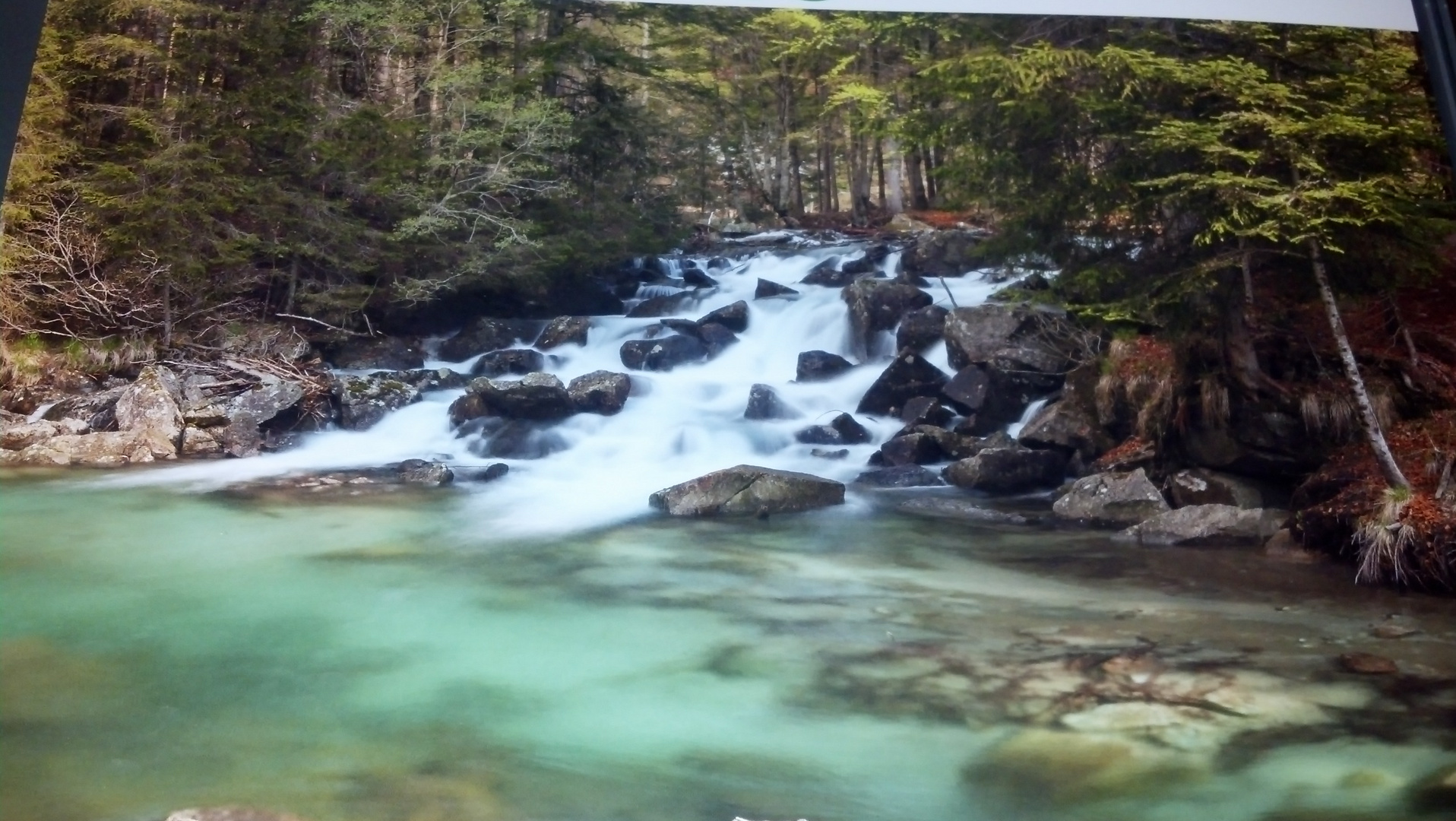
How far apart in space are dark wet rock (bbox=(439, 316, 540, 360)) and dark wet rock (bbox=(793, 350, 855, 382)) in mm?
700

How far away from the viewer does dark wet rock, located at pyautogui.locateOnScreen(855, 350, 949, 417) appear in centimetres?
257

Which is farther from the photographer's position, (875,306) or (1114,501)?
(875,306)

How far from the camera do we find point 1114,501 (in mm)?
2504

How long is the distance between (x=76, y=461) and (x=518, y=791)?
1353 millimetres

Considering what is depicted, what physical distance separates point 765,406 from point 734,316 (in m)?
0.30

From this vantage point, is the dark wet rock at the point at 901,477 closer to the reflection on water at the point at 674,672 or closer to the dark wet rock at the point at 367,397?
the reflection on water at the point at 674,672

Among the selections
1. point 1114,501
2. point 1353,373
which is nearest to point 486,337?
point 1114,501

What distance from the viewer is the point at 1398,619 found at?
2.33 m

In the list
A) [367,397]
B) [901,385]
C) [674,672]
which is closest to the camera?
[674,672]

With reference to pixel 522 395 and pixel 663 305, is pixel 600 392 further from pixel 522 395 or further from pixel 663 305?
pixel 663 305

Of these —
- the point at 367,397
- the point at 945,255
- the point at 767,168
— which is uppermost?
the point at 767,168

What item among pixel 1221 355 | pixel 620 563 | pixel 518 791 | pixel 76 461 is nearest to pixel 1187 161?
pixel 1221 355

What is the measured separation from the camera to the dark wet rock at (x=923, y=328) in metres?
2.58

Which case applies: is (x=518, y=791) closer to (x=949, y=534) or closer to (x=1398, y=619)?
(x=949, y=534)
